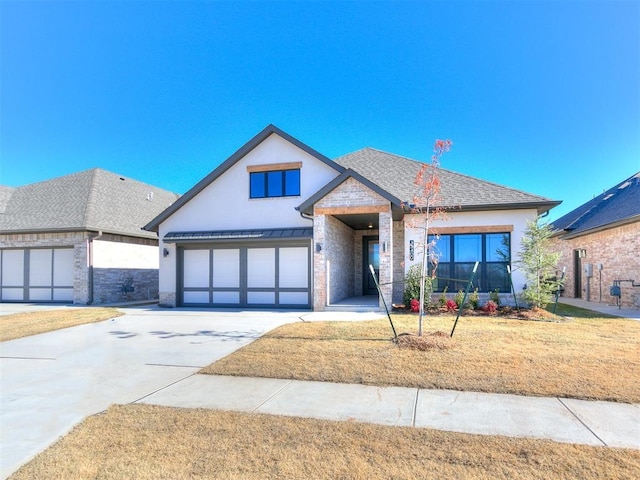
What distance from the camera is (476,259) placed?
13.3 m

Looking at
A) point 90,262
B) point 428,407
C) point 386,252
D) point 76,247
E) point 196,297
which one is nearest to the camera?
point 428,407

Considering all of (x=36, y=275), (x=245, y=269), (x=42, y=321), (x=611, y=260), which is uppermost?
(x=611, y=260)

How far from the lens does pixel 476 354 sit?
634 cm

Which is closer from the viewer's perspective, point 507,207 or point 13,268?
point 507,207

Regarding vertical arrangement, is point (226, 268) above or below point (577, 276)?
above

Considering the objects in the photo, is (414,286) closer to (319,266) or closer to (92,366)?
(319,266)

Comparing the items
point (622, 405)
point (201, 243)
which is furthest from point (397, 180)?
point (622, 405)

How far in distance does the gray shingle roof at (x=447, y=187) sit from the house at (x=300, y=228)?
4cm

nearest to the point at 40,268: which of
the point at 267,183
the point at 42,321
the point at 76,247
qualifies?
the point at 76,247

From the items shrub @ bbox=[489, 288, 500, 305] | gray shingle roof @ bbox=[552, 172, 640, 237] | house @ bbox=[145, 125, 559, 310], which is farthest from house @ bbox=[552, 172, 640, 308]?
shrub @ bbox=[489, 288, 500, 305]

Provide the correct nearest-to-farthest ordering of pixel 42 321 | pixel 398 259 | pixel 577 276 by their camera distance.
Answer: pixel 42 321 < pixel 398 259 < pixel 577 276

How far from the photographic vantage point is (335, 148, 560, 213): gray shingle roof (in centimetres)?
1278

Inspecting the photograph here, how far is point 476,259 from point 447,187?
10.2 ft

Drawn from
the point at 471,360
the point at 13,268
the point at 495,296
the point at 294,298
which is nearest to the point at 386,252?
the point at 294,298
